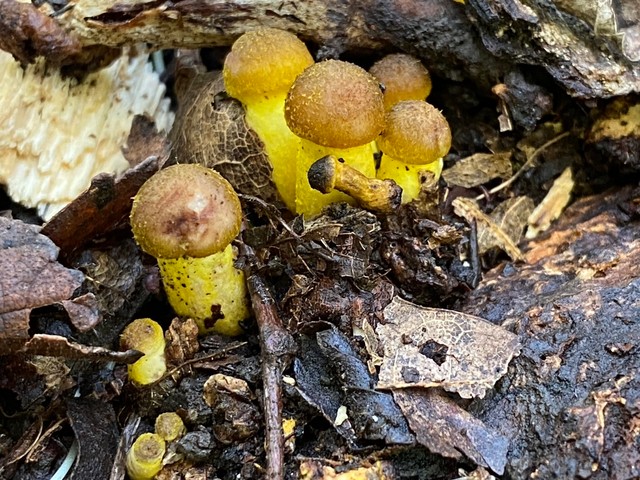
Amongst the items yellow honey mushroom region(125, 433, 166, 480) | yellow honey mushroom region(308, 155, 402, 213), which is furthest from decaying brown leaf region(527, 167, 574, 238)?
yellow honey mushroom region(125, 433, 166, 480)

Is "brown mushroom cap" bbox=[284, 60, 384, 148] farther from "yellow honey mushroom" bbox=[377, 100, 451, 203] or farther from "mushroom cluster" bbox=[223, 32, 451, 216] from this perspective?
"yellow honey mushroom" bbox=[377, 100, 451, 203]

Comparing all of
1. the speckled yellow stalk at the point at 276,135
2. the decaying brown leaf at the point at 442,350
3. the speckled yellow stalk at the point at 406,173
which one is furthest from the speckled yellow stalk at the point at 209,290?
the speckled yellow stalk at the point at 406,173

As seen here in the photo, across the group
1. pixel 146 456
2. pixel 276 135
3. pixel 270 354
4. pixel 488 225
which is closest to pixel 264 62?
pixel 276 135

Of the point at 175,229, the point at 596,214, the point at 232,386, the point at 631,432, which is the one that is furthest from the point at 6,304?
the point at 596,214

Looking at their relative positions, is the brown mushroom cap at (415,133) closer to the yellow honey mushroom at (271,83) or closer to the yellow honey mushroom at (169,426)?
the yellow honey mushroom at (271,83)

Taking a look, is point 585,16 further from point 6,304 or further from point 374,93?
point 6,304
